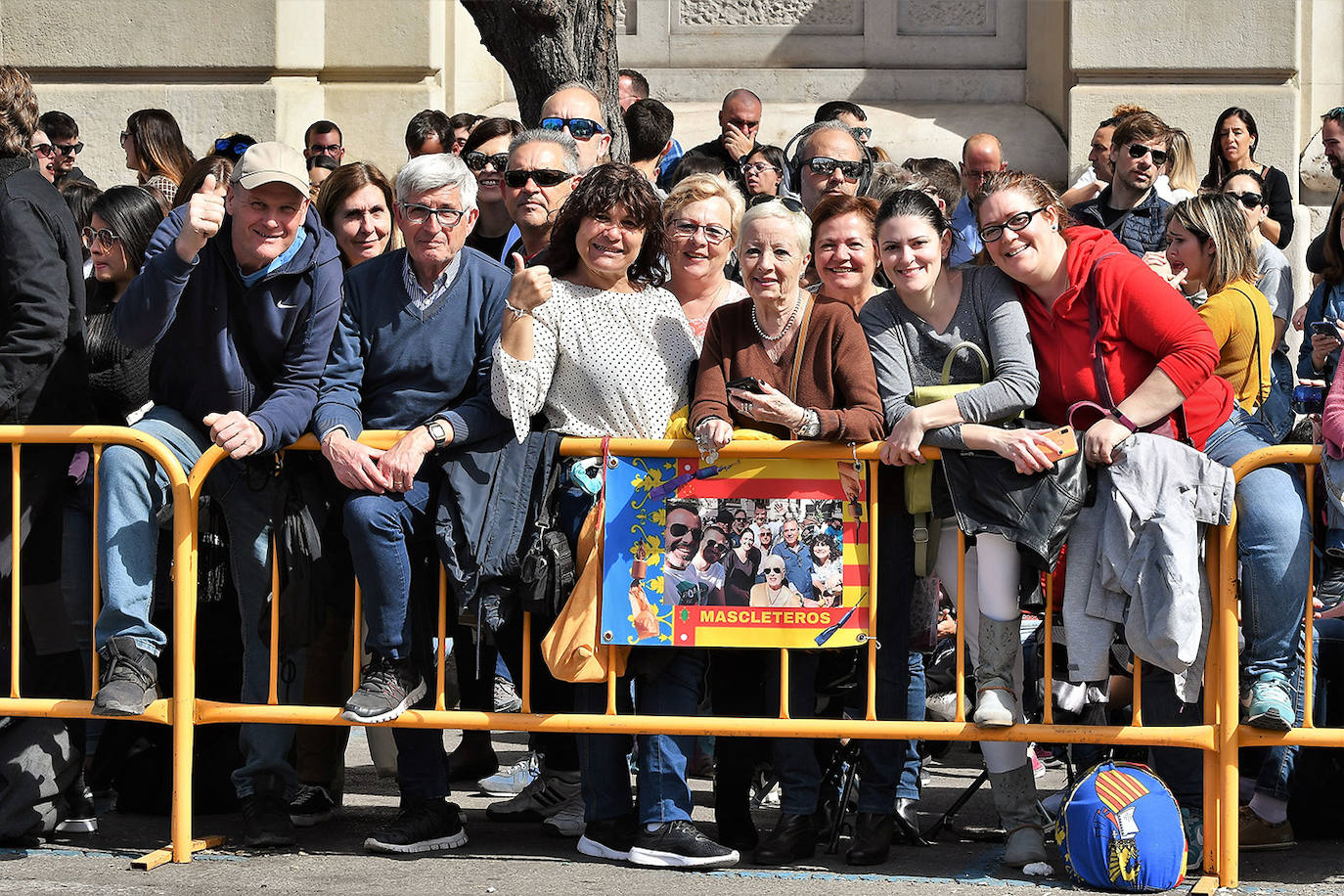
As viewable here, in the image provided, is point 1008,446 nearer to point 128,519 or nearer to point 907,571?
point 907,571

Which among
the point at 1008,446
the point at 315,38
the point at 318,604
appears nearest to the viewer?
the point at 1008,446

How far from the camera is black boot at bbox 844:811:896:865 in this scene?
5.98 meters

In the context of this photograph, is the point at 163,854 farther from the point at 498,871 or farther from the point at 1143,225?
the point at 1143,225

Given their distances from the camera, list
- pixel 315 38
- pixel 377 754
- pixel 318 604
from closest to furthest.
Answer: pixel 318 604, pixel 377 754, pixel 315 38

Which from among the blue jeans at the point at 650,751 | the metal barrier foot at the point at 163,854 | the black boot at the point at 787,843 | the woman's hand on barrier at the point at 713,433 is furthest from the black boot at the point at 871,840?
the metal barrier foot at the point at 163,854

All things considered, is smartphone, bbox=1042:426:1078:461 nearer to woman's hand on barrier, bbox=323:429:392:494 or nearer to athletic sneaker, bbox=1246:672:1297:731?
athletic sneaker, bbox=1246:672:1297:731

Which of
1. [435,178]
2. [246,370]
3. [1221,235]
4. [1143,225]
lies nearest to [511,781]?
[246,370]

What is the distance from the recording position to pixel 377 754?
7281 millimetres

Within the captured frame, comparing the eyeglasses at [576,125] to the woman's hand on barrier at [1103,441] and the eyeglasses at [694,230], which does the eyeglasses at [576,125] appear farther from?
the woman's hand on barrier at [1103,441]

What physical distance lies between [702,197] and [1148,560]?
2026 millimetres

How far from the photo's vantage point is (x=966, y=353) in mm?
6012

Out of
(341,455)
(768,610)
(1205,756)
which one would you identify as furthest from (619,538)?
(1205,756)

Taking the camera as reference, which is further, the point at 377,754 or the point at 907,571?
the point at 377,754

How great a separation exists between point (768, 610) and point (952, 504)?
0.69m
